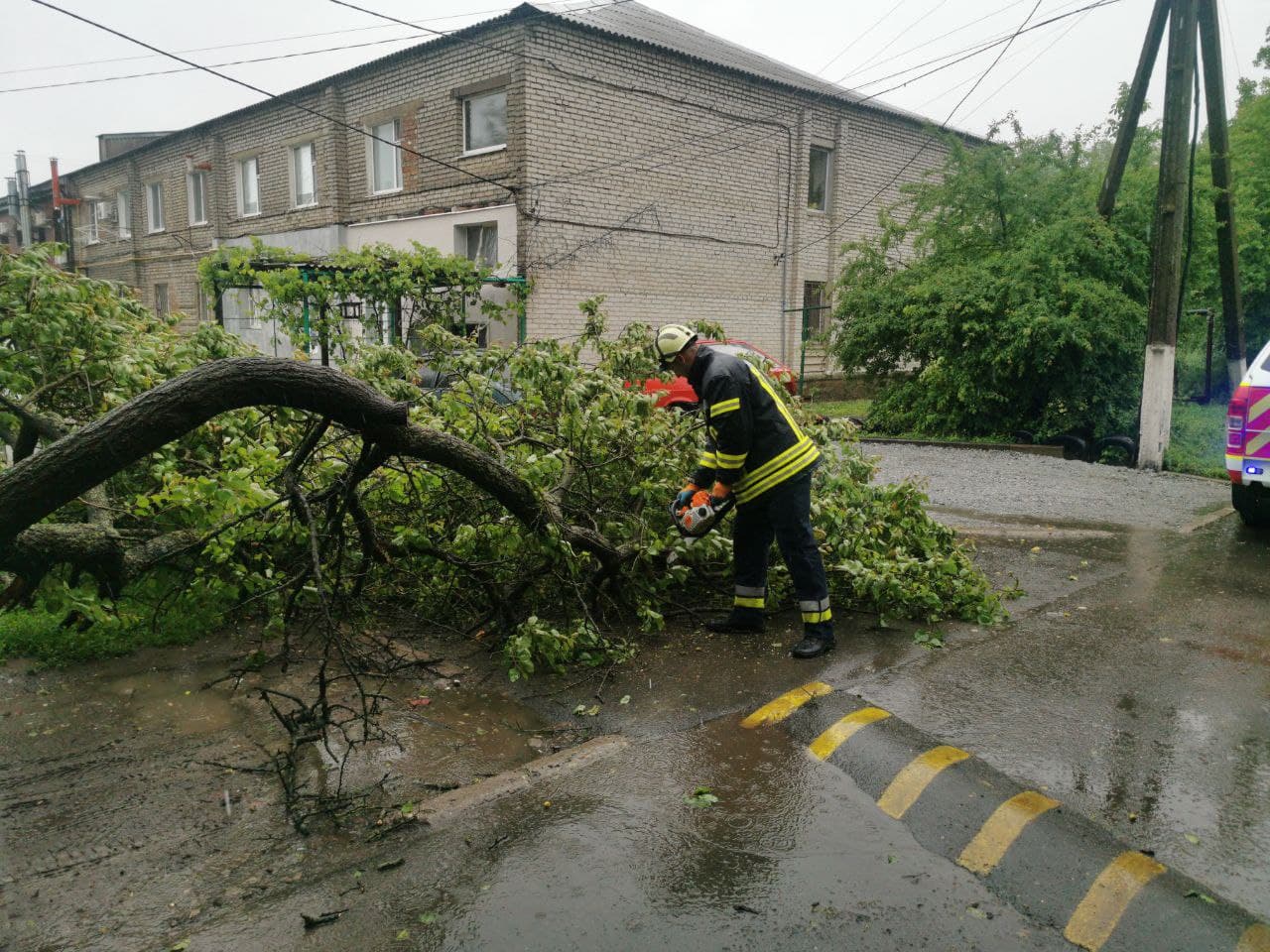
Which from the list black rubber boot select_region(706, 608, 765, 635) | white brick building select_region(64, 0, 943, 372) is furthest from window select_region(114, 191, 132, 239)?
black rubber boot select_region(706, 608, 765, 635)

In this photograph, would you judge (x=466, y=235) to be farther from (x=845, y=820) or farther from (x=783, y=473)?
(x=845, y=820)

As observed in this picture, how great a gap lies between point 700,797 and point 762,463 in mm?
1999

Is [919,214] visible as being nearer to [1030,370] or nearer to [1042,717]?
[1030,370]

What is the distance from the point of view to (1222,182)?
466 inches

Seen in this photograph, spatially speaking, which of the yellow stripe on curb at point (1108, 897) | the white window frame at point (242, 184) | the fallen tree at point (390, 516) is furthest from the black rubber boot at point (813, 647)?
the white window frame at point (242, 184)

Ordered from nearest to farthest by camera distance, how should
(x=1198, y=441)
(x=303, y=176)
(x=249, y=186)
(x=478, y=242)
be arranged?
(x=1198, y=441), (x=478, y=242), (x=303, y=176), (x=249, y=186)

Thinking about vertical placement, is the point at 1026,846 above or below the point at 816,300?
below

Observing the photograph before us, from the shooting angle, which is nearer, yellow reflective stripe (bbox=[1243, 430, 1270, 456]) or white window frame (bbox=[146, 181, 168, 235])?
yellow reflective stripe (bbox=[1243, 430, 1270, 456])

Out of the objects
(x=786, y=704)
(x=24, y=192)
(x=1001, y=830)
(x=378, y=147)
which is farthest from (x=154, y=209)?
(x=1001, y=830)

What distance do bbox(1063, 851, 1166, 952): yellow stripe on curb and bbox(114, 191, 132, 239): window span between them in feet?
102

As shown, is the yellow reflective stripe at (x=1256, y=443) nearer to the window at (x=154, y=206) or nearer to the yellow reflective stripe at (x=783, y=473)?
the yellow reflective stripe at (x=783, y=473)

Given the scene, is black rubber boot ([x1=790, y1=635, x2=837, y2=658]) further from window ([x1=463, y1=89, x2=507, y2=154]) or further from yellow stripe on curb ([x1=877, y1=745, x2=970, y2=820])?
window ([x1=463, y1=89, x2=507, y2=154])

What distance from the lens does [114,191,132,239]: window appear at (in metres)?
27.6

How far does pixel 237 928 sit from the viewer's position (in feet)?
8.92
